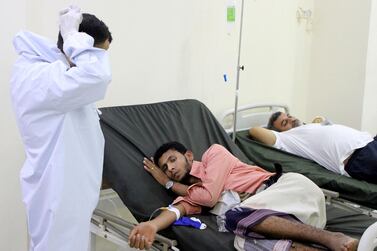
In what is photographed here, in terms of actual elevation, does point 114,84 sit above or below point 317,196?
above

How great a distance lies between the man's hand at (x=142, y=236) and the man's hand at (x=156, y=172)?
0.44 metres

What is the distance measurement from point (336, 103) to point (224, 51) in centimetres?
150

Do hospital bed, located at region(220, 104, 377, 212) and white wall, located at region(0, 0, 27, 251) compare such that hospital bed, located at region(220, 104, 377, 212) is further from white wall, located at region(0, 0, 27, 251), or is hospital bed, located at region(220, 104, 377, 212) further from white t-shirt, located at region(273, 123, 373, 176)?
white wall, located at region(0, 0, 27, 251)

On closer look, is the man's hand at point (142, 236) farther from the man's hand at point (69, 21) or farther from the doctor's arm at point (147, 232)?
the man's hand at point (69, 21)

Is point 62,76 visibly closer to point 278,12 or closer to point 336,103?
point 278,12

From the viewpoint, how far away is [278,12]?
13.0 ft

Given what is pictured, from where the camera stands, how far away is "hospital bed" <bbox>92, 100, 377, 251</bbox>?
6.39ft

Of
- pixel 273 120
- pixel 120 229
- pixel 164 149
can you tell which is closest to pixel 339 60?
pixel 273 120

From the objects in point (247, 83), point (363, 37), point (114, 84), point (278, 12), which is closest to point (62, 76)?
point (114, 84)

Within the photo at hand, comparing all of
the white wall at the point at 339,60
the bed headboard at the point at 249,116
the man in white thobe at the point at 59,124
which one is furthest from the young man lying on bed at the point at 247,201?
the white wall at the point at 339,60

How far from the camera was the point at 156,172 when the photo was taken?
2330 millimetres

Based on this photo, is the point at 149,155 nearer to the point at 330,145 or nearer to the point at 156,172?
the point at 156,172

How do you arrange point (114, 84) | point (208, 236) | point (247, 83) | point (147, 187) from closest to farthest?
point (208, 236) < point (147, 187) < point (114, 84) < point (247, 83)

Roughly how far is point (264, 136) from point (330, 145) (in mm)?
485
